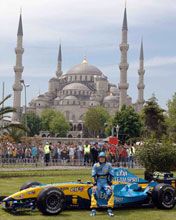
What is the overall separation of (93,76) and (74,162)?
127m

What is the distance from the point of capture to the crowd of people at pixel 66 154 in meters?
28.6

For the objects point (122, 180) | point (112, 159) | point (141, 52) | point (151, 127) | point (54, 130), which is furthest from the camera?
point (141, 52)

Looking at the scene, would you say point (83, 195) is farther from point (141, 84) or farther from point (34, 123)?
point (141, 84)

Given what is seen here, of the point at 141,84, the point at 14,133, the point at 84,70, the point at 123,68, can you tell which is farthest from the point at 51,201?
the point at 84,70

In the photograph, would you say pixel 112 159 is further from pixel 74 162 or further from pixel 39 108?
pixel 39 108

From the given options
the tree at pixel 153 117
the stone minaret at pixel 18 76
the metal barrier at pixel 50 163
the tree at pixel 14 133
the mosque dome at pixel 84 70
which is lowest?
the metal barrier at pixel 50 163

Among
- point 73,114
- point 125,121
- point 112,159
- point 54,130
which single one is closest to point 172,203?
point 112,159

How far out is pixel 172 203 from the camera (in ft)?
37.0

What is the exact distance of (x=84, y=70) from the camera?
158375mm

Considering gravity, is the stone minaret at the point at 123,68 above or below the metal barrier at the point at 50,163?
above

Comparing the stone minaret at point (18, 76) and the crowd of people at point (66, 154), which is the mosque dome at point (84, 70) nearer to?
the stone minaret at point (18, 76)

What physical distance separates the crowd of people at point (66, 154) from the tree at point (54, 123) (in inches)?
3253

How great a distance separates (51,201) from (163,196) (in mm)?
2650

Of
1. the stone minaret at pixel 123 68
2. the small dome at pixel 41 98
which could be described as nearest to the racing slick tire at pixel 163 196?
the stone minaret at pixel 123 68
